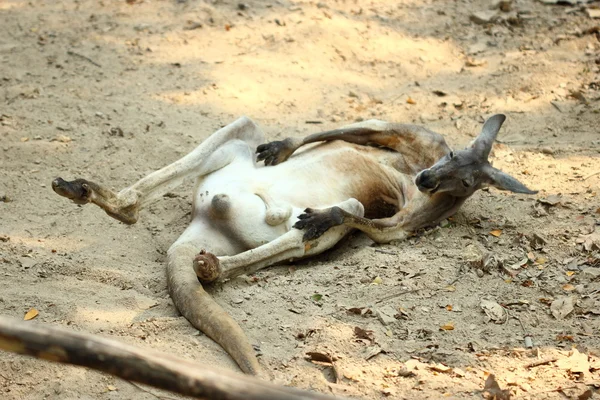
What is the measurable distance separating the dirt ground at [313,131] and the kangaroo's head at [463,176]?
0.26 meters

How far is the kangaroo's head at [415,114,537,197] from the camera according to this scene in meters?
4.88

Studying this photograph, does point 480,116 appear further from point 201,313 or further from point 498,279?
point 201,313

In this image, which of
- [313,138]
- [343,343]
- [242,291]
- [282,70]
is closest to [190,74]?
[282,70]

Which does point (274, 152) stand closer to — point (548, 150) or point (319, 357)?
point (319, 357)

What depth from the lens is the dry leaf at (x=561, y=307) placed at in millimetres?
3967

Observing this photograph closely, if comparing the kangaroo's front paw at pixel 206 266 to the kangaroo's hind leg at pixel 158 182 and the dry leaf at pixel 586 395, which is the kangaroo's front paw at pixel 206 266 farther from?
the dry leaf at pixel 586 395

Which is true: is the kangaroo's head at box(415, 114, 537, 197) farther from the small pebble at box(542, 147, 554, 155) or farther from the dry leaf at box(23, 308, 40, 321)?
the dry leaf at box(23, 308, 40, 321)

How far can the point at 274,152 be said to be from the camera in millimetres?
5176

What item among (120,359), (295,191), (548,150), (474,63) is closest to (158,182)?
(295,191)

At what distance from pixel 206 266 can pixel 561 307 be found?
1.79 meters

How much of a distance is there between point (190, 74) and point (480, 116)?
94.7 inches

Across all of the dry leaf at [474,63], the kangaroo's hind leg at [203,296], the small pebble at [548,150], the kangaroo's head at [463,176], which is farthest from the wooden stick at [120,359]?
the dry leaf at [474,63]

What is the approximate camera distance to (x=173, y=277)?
4016mm

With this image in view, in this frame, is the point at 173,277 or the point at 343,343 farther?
the point at 173,277
